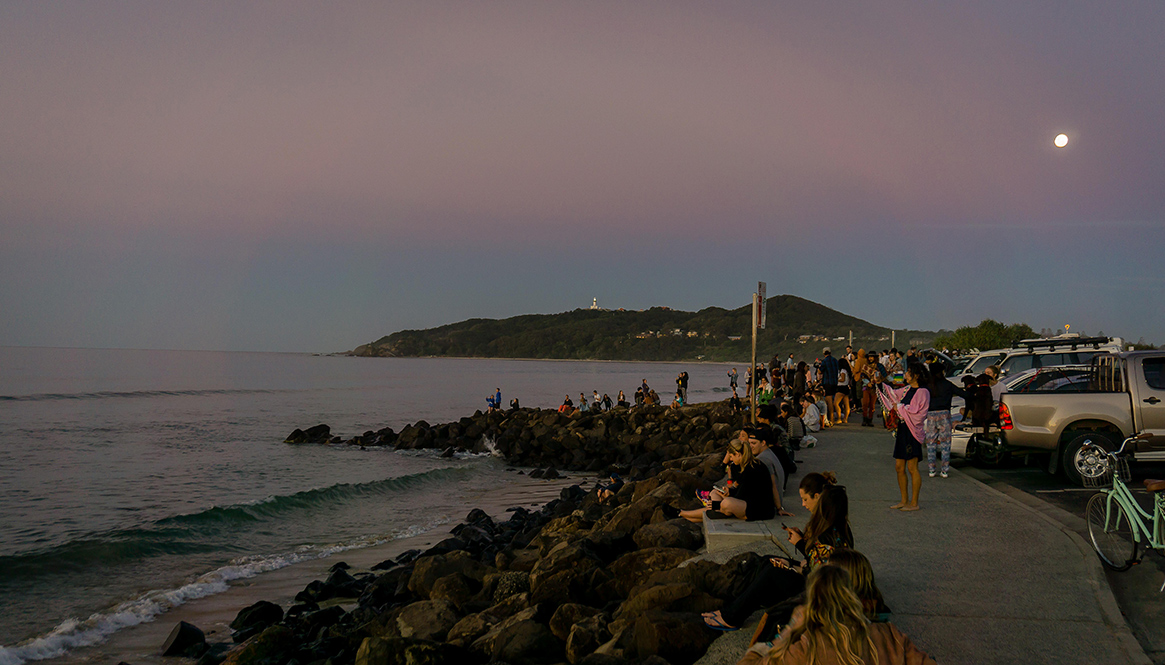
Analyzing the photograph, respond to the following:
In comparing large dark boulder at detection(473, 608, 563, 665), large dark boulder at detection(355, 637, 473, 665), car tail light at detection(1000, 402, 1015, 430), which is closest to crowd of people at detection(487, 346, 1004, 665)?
car tail light at detection(1000, 402, 1015, 430)

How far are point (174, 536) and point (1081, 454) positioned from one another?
14866 millimetres

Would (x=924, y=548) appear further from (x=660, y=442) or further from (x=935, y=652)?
(x=660, y=442)

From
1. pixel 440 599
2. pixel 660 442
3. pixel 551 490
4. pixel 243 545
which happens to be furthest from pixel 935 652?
pixel 660 442

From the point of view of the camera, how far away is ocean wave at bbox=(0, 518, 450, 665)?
331 inches

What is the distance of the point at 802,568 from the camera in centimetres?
540

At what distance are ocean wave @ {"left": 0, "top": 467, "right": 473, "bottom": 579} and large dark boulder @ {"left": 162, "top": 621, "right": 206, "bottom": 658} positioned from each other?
5.54 m

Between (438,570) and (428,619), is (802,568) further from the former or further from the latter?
(438,570)

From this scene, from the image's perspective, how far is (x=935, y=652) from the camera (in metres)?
4.77

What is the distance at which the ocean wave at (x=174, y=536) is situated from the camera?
12289 millimetres

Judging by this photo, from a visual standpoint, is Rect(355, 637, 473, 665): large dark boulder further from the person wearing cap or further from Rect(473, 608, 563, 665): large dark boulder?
the person wearing cap

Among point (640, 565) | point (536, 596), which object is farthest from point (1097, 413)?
point (536, 596)

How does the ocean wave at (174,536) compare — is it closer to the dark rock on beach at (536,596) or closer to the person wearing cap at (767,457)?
the dark rock on beach at (536,596)

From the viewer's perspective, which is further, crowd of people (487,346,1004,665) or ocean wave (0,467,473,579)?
ocean wave (0,467,473,579)

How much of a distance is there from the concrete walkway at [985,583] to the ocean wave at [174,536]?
430 inches
